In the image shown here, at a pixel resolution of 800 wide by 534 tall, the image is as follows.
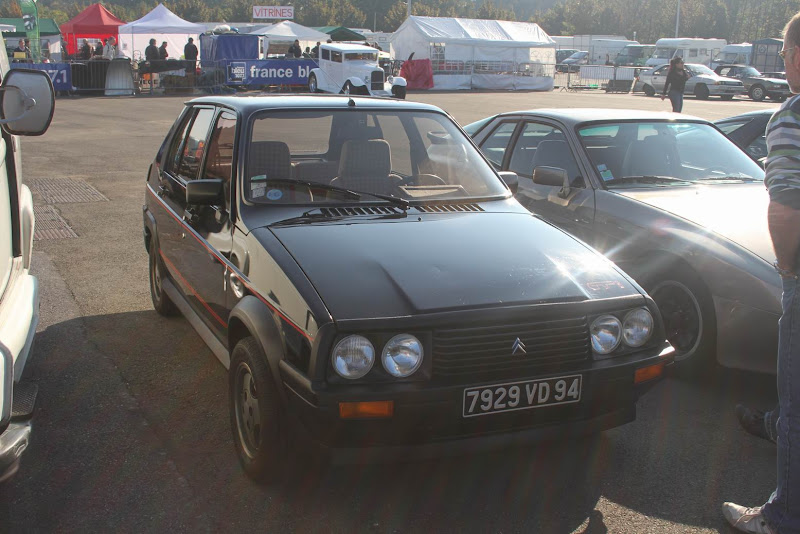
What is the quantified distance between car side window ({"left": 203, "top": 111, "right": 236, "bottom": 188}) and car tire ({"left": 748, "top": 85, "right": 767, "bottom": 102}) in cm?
3554

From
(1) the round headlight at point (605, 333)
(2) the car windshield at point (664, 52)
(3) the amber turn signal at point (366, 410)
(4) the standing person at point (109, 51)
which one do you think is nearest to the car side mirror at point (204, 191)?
(3) the amber turn signal at point (366, 410)

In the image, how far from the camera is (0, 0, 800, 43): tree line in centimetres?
8825

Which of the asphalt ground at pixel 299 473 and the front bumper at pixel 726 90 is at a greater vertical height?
the front bumper at pixel 726 90

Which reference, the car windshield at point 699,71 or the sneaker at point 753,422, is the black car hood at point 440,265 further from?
the car windshield at point 699,71

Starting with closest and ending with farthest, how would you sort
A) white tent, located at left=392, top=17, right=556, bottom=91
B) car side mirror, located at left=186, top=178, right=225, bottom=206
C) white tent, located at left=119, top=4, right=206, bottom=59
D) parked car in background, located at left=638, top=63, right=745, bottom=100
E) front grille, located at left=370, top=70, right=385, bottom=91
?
car side mirror, located at left=186, top=178, right=225, bottom=206
front grille, located at left=370, top=70, right=385, bottom=91
parked car in background, located at left=638, top=63, right=745, bottom=100
white tent, located at left=119, top=4, right=206, bottom=59
white tent, located at left=392, top=17, right=556, bottom=91

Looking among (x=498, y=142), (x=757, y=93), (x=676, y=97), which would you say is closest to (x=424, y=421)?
(x=498, y=142)

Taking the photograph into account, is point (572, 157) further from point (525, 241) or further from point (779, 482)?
point (779, 482)

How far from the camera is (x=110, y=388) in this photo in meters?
4.32

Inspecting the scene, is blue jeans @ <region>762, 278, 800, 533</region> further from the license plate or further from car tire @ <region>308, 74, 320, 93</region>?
car tire @ <region>308, 74, 320, 93</region>

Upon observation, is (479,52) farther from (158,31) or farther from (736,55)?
(736,55)

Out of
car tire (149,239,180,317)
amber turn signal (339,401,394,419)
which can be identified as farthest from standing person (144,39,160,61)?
amber turn signal (339,401,394,419)

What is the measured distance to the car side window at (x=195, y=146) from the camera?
15.5 ft

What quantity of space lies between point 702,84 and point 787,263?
3597 cm

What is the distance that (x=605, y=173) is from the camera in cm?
557
